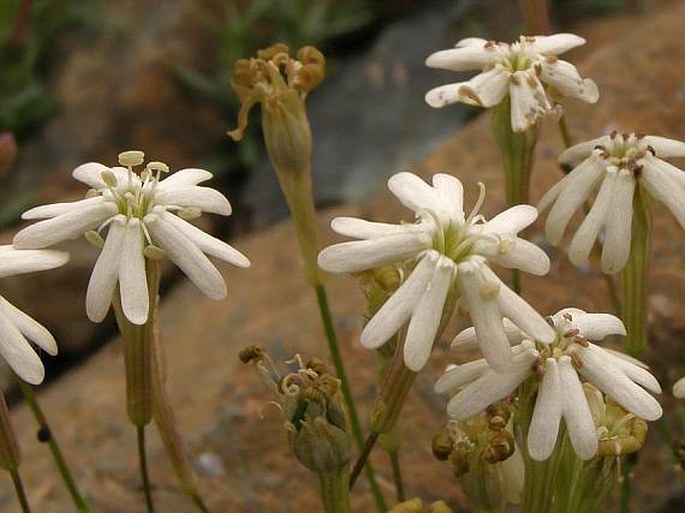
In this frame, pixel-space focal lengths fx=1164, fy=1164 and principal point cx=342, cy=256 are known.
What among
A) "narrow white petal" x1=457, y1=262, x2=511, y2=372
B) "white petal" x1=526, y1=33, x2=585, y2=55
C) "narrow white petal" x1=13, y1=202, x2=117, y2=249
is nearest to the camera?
"narrow white petal" x1=457, y1=262, x2=511, y2=372

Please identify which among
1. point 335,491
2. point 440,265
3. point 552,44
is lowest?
point 335,491

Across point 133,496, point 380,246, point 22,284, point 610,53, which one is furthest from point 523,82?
point 22,284

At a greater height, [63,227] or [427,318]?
[63,227]

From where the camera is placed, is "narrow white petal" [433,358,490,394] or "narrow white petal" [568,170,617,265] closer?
"narrow white petal" [433,358,490,394]

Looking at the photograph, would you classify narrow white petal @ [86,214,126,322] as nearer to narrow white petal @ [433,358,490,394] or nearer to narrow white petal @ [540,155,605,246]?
narrow white petal @ [433,358,490,394]

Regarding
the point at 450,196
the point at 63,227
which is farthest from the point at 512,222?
the point at 63,227

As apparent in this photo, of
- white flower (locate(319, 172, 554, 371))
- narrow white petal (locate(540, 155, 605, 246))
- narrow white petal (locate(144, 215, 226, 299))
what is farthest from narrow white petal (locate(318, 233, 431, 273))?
narrow white petal (locate(540, 155, 605, 246))

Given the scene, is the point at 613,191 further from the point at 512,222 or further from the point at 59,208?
the point at 59,208

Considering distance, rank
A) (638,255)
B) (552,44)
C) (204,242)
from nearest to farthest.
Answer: (204,242) → (638,255) → (552,44)

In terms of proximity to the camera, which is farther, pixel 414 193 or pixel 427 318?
pixel 414 193
